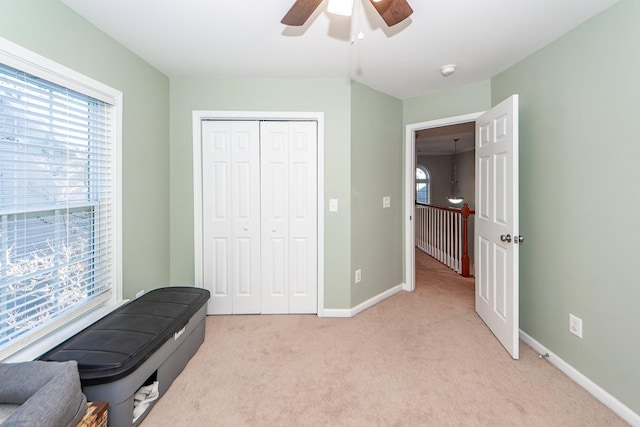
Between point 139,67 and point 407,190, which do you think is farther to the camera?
point 407,190

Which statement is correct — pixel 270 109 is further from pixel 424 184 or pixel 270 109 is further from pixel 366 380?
pixel 424 184

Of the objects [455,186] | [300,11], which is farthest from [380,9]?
[455,186]

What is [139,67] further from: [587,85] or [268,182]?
[587,85]

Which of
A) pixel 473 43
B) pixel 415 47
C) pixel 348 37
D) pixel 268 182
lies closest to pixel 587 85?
Result: pixel 473 43

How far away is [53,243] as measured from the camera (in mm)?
1615

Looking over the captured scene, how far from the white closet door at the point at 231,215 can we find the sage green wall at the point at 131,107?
380mm

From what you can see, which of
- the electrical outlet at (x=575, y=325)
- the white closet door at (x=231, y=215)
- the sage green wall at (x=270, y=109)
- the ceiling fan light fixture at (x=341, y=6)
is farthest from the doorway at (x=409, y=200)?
the ceiling fan light fixture at (x=341, y=6)

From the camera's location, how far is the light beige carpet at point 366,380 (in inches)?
61.3

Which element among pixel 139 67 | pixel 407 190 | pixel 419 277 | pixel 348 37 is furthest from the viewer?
pixel 419 277

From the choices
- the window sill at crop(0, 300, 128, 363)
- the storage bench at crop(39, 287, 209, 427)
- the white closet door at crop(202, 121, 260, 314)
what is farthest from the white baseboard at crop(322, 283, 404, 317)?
the window sill at crop(0, 300, 128, 363)

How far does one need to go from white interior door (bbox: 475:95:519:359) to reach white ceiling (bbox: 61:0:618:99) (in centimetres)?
45

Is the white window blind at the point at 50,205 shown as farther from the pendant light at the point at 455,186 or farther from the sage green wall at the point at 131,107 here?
the pendant light at the point at 455,186

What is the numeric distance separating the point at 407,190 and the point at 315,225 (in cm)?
129

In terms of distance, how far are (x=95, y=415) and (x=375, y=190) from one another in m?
2.66
